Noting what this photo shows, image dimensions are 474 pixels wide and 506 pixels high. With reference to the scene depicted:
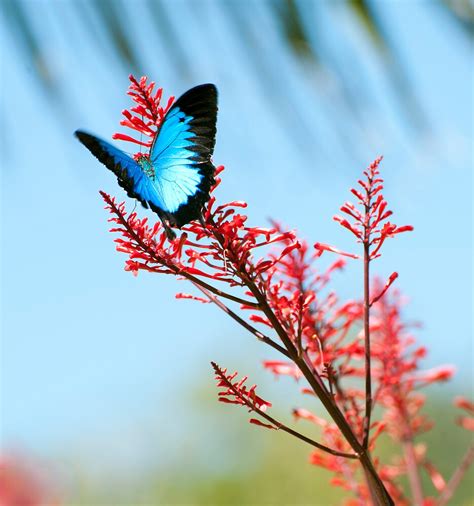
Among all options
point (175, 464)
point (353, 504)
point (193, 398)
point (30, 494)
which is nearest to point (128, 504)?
point (175, 464)

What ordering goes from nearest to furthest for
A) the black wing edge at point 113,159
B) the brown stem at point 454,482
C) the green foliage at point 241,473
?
the black wing edge at point 113,159 < the brown stem at point 454,482 < the green foliage at point 241,473

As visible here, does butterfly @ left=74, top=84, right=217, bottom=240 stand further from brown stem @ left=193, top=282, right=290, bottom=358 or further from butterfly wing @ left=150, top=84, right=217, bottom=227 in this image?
brown stem @ left=193, top=282, right=290, bottom=358

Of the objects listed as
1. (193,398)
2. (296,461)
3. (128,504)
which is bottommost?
(128,504)

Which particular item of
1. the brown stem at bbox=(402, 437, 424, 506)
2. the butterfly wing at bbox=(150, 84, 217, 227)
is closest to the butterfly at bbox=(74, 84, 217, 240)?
the butterfly wing at bbox=(150, 84, 217, 227)

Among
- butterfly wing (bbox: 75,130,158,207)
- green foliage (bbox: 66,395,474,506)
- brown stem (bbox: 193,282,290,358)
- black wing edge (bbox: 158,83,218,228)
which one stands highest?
black wing edge (bbox: 158,83,218,228)

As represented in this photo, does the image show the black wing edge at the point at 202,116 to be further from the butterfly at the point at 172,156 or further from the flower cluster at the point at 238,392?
the flower cluster at the point at 238,392

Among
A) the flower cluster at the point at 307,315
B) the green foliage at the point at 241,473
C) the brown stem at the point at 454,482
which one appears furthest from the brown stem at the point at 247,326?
the green foliage at the point at 241,473

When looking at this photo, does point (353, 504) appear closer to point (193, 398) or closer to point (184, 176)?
point (184, 176)
